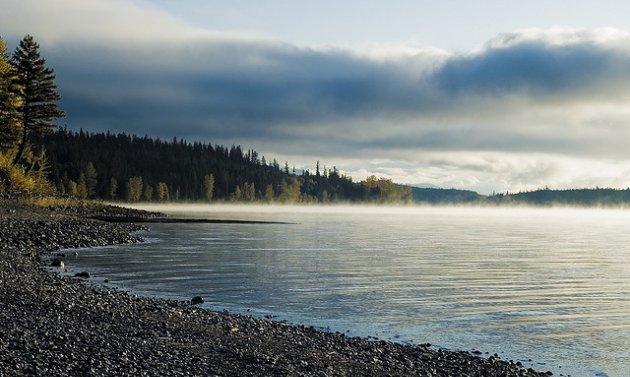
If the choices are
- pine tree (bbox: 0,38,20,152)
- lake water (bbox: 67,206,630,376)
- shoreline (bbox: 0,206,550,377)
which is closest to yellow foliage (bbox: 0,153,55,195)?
pine tree (bbox: 0,38,20,152)

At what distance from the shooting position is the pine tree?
81375 mm

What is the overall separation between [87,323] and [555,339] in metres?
16.2

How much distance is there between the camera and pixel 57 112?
87250 mm

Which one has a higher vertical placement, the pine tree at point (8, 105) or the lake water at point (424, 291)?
the pine tree at point (8, 105)

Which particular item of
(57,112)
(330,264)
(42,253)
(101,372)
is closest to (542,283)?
(330,264)

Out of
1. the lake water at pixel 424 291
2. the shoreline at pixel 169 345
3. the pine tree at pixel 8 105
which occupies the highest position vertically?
the pine tree at pixel 8 105

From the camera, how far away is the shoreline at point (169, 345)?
1511cm

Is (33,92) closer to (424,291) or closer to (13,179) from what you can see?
(13,179)

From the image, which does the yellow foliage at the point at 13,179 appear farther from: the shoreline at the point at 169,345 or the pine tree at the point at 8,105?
the shoreline at the point at 169,345

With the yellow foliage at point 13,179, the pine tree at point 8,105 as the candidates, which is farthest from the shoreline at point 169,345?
the pine tree at point 8,105

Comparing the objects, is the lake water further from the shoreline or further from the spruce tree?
the spruce tree

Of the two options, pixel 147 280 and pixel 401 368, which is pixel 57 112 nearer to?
pixel 147 280

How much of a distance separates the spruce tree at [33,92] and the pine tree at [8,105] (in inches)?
70.2

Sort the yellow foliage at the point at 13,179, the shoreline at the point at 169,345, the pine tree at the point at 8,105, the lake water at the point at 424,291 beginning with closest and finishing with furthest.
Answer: the shoreline at the point at 169,345
the lake water at the point at 424,291
the yellow foliage at the point at 13,179
the pine tree at the point at 8,105
